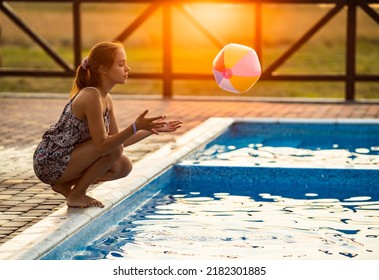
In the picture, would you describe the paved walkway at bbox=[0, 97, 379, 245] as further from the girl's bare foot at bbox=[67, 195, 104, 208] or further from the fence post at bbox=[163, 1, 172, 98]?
the fence post at bbox=[163, 1, 172, 98]

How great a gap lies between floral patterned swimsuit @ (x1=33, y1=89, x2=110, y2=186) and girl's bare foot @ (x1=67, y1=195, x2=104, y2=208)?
153mm

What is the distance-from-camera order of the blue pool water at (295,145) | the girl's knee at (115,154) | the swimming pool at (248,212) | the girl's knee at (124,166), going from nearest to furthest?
the swimming pool at (248,212)
the girl's knee at (115,154)
the girl's knee at (124,166)
the blue pool water at (295,145)

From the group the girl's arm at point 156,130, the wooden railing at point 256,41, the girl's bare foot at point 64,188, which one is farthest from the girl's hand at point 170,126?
the wooden railing at point 256,41

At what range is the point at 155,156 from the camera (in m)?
7.55

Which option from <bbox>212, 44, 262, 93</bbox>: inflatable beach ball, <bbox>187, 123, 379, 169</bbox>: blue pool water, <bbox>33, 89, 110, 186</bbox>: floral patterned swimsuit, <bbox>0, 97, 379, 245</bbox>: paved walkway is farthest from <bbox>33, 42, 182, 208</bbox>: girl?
<bbox>187, 123, 379, 169</bbox>: blue pool water

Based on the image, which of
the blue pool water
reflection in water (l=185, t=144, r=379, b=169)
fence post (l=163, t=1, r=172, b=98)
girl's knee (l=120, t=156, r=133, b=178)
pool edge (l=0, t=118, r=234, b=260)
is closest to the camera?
pool edge (l=0, t=118, r=234, b=260)

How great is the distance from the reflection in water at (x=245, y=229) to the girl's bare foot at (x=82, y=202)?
191 mm

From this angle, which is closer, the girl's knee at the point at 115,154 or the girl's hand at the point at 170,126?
the girl's hand at the point at 170,126

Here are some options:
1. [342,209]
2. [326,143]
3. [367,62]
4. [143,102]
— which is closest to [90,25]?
[367,62]

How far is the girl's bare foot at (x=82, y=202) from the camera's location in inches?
218

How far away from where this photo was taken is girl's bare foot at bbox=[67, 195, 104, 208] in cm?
553

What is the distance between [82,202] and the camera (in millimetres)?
5543

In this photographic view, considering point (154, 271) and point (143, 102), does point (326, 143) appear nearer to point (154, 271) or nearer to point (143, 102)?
point (143, 102)

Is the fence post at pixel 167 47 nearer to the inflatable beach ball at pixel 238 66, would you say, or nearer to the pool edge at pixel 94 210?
the pool edge at pixel 94 210
